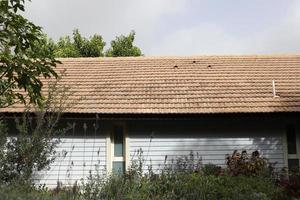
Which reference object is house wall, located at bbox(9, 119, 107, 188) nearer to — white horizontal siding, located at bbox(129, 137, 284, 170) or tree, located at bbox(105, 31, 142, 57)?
white horizontal siding, located at bbox(129, 137, 284, 170)

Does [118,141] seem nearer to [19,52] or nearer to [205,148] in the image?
[205,148]

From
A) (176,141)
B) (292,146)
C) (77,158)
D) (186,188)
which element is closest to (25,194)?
(186,188)

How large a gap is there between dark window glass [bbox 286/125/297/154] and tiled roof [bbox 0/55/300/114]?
0.74 m

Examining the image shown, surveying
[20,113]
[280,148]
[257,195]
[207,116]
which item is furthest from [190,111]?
[257,195]

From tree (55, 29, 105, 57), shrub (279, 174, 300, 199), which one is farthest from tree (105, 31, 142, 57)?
shrub (279, 174, 300, 199)

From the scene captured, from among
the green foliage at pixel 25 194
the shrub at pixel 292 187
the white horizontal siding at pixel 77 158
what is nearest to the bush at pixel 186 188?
the green foliage at pixel 25 194

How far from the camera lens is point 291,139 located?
46.5 feet

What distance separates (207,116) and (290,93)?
2.74 meters

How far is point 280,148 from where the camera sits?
1392 cm

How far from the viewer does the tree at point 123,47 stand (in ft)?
102

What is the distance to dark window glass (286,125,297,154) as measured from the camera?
46.3 feet

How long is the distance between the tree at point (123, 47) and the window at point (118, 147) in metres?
16.9

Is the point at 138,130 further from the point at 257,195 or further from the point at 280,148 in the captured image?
the point at 257,195

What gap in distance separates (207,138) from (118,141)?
2425 mm
